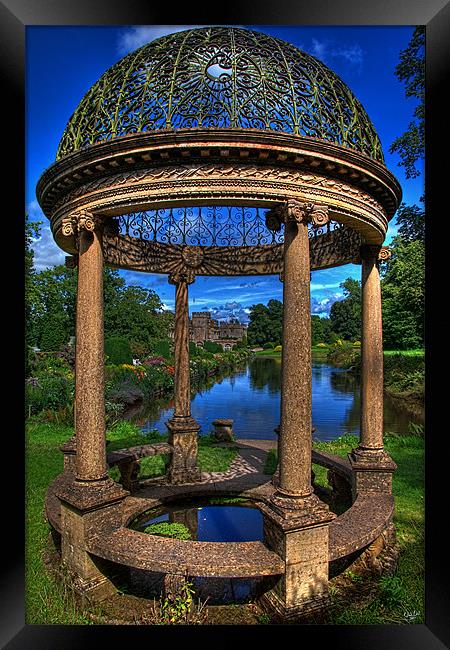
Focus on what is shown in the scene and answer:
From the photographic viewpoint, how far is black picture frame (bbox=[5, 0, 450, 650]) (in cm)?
469

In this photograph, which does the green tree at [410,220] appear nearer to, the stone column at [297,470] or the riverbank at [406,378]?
the riverbank at [406,378]

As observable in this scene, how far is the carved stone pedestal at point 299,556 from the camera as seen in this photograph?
18.4 feet

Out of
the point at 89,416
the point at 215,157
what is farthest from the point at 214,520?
the point at 215,157

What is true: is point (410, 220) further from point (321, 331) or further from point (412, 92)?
point (321, 331)

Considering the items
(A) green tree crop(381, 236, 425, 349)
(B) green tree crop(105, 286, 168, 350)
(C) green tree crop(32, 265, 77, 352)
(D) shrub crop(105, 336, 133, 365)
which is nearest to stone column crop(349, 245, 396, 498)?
(A) green tree crop(381, 236, 425, 349)

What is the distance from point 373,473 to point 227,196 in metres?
6.22

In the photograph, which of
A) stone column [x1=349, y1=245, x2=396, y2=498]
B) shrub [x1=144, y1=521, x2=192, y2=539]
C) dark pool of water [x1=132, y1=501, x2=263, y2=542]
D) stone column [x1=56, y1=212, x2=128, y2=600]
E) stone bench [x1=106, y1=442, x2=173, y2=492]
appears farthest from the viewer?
stone bench [x1=106, y1=442, x2=173, y2=492]

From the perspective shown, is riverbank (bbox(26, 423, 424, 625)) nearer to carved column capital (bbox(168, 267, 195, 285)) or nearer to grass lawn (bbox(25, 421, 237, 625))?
grass lawn (bbox(25, 421, 237, 625))

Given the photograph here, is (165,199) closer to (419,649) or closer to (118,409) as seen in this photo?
(419,649)

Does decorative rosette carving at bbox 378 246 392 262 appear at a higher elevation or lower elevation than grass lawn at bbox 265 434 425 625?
higher

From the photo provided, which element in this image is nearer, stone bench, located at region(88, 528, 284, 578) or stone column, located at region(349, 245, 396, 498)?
stone bench, located at region(88, 528, 284, 578)

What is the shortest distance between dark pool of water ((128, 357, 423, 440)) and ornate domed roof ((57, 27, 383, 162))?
16420 millimetres
